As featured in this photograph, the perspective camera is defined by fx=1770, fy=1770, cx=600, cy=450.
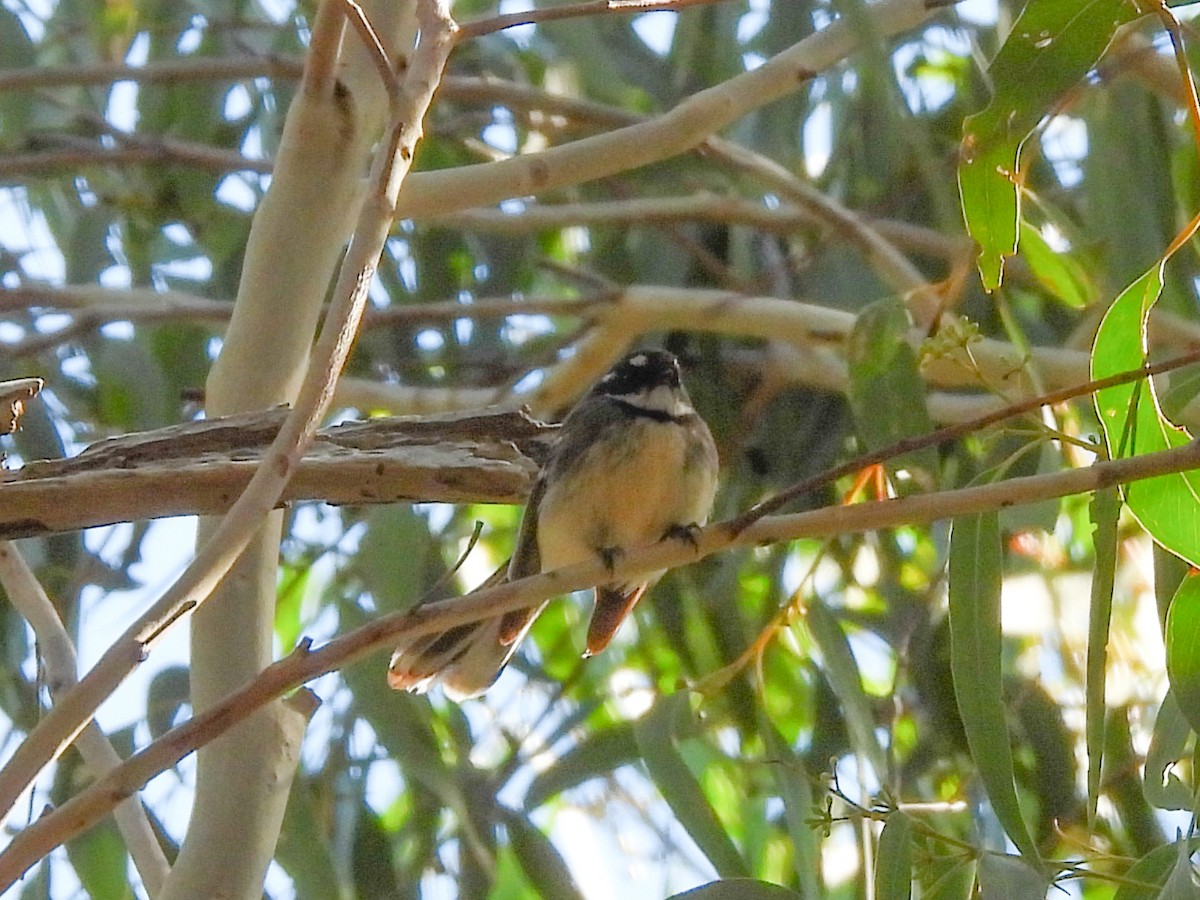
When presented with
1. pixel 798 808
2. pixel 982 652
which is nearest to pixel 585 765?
pixel 798 808

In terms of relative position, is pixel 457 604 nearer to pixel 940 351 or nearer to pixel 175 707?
pixel 940 351

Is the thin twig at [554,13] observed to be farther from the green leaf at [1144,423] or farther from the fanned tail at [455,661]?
the fanned tail at [455,661]

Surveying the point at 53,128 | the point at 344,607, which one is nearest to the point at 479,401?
the point at 344,607

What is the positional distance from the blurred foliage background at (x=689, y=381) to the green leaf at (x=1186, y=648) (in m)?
0.43

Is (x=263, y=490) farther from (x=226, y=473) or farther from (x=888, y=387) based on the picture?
(x=888, y=387)

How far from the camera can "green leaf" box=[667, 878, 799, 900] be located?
1842 millimetres

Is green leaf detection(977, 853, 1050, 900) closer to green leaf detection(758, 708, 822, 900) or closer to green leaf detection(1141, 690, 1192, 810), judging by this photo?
green leaf detection(1141, 690, 1192, 810)

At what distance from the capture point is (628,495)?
2.61m

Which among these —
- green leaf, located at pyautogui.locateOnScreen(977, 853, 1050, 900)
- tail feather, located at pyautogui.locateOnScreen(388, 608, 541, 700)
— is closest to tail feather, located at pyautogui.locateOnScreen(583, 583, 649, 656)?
tail feather, located at pyautogui.locateOnScreen(388, 608, 541, 700)

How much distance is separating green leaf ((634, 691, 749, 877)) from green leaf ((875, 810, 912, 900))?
45 centimetres

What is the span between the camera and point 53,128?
11.9 feet

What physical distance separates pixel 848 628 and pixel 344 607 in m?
0.95

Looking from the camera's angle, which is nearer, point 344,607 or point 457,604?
point 457,604

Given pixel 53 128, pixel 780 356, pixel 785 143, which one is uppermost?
pixel 53 128
